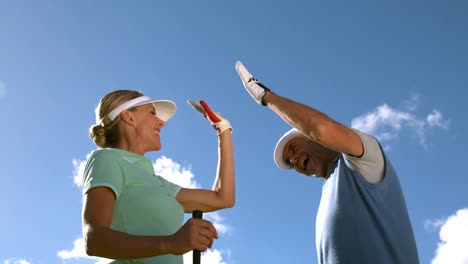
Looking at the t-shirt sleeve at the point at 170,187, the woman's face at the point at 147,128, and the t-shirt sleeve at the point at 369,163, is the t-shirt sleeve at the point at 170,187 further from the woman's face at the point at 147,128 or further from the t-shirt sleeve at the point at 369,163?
the t-shirt sleeve at the point at 369,163

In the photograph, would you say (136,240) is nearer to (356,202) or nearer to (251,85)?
(356,202)

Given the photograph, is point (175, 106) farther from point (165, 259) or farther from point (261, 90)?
point (165, 259)

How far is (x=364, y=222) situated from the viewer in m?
4.68

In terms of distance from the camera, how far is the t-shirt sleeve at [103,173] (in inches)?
156

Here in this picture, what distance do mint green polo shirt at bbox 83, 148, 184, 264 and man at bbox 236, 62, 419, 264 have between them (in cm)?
138

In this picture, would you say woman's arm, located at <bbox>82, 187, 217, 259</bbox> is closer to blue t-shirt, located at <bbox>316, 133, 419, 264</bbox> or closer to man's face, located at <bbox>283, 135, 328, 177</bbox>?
blue t-shirt, located at <bbox>316, 133, 419, 264</bbox>

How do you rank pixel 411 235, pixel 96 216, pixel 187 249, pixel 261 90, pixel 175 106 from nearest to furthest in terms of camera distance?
pixel 187 249 < pixel 96 216 < pixel 411 235 < pixel 175 106 < pixel 261 90

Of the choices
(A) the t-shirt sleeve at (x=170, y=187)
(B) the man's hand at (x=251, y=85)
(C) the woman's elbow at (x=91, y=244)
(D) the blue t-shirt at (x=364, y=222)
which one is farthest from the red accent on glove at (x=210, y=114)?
(C) the woman's elbow at (x=91, y=244)

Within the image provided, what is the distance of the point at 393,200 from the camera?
193 inches

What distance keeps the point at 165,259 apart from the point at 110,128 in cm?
136

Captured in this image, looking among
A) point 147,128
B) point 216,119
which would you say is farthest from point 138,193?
point 216,119

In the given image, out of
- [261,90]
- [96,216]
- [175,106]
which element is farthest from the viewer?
[261,90]

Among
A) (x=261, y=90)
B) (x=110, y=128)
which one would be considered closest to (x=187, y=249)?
(x=110, y=128)

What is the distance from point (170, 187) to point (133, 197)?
2.54 feet
